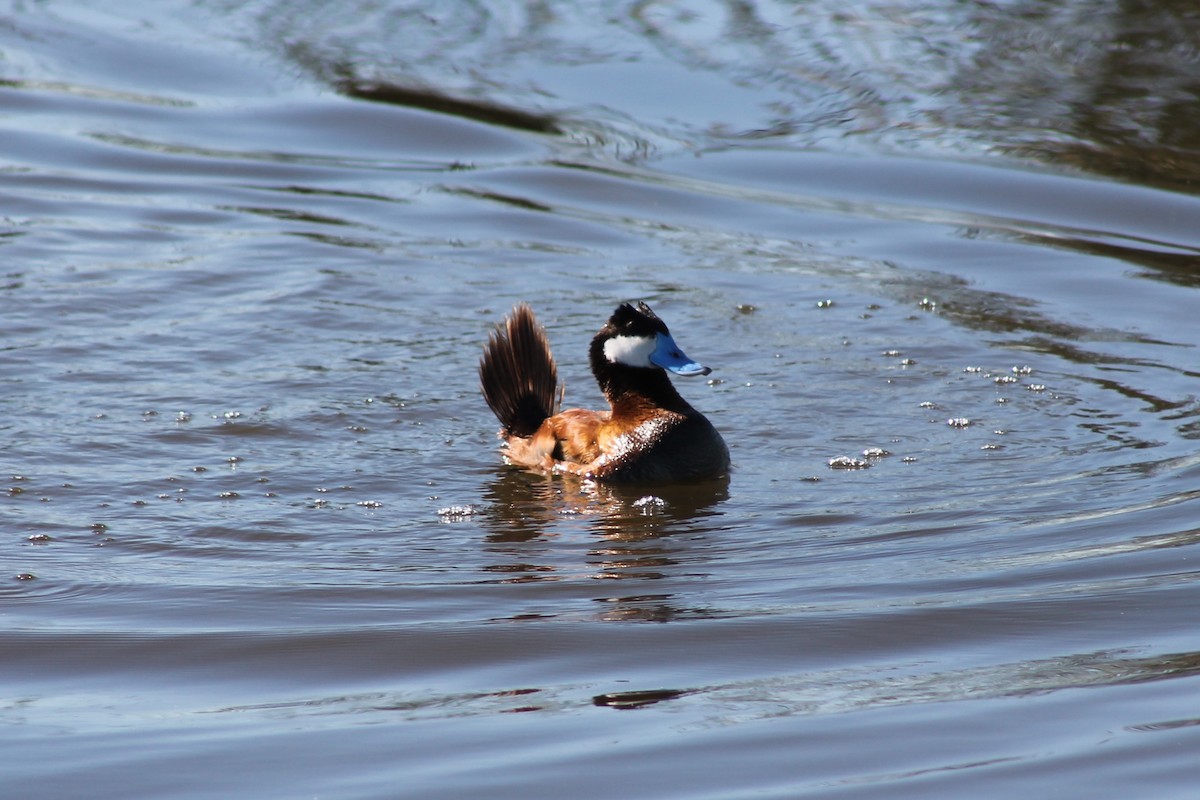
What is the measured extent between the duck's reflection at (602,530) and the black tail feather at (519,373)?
Result: 1.37ft

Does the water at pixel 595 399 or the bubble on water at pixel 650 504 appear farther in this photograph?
the bubble on water at pixel 650 504

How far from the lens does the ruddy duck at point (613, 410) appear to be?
7.32 metres

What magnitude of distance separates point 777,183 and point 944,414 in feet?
14.6

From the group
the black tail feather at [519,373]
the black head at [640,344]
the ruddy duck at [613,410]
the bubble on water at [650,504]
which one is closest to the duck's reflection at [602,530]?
the bubble on water at [650,504]

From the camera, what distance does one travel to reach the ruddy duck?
7.32 meters

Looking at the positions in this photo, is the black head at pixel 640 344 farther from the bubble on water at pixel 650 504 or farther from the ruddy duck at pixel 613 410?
the bubble on water at pixel 650 504

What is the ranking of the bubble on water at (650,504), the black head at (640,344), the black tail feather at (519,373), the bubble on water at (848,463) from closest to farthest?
the bubble on water at (650,504)
the bubble on water at (848,463)
the black head at (640,344)
the black tail feather at (519,373)

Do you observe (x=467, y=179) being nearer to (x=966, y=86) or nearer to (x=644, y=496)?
(x=966, y=86)

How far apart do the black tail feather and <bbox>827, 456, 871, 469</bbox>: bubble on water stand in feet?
4.93

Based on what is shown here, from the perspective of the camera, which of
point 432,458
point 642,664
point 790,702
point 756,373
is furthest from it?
point 756,373

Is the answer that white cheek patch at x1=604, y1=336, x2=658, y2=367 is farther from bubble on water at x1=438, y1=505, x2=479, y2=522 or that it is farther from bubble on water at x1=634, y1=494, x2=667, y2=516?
bubble on water at x1=438, y1=505, x2=479, y2=522

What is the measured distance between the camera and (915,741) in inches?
162

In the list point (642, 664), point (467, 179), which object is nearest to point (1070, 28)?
point (467, 179)

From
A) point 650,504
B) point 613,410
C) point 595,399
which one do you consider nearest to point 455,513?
point 650,504
